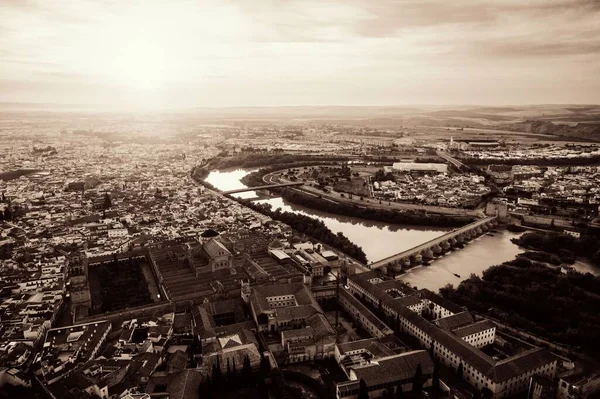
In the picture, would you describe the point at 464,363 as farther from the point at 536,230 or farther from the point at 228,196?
the point at 228,196

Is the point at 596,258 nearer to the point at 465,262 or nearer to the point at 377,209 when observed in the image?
the point at 465,262

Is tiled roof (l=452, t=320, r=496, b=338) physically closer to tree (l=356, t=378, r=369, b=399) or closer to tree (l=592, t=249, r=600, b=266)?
tree (l=356, t=378, r=369, b=399)

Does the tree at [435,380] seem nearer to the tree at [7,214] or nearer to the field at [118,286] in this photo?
the field at [118,286]

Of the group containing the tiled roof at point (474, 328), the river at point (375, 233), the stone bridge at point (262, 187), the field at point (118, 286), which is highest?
the tiled roof at point (474, 328)

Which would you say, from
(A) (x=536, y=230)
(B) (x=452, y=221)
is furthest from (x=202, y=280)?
(A) (x=536, y=230)

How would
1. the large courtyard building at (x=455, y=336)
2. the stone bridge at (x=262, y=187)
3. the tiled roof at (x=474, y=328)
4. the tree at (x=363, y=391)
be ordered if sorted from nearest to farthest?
the tree at (x=363, y=391), the large courtyard building at (x=455, y=336), the tiled roof at (x=474, y=328), the stone bridge at (x=262, y=187)

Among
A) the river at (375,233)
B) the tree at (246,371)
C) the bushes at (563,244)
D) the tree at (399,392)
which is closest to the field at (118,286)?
the tree at (246,371)

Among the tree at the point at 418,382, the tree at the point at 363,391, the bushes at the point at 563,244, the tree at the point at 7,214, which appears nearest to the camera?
the tree at the point at 363,391

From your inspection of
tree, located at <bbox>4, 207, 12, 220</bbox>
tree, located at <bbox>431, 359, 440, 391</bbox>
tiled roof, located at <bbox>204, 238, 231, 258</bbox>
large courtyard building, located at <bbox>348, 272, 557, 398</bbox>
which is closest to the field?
tiled roof, located at <bbox>204, 238, 231, 258</bbox>
